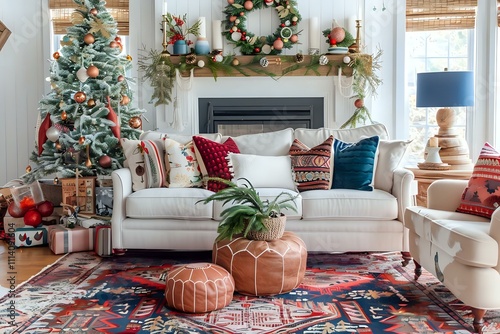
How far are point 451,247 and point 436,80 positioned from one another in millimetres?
2273

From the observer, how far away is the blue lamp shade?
456cm

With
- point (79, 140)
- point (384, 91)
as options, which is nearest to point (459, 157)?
point (384, 91)

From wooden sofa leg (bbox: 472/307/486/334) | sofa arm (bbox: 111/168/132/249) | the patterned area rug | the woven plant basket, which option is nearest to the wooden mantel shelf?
sofa arm (bbox: 111/168/132/249)

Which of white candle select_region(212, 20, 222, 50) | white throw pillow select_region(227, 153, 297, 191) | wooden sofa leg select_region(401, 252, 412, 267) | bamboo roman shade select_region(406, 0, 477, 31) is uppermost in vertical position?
bamboo roman shade select_region(406, 0, 477, 31)

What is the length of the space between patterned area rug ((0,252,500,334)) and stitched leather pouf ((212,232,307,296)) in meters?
0.07

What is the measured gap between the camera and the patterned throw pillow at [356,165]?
396 cm

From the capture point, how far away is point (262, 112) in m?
5.61

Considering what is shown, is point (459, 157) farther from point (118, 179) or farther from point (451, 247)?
point (118, 179)

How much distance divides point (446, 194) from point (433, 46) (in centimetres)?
278

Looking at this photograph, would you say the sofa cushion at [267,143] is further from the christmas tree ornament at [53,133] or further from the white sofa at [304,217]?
the christmas tree ornament at [53,133]

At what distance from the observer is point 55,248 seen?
4.13 metres

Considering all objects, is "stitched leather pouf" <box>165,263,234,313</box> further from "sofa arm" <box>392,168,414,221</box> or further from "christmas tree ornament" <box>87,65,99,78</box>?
"christmas tree ornament" <box>87,65,99,78</box>

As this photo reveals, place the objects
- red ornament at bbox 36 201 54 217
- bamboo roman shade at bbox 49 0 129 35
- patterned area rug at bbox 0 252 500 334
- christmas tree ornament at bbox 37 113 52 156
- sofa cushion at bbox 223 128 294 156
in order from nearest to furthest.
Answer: patterned area rug at bbox 0 252 500 334 < sofa cushion at bbox 223 128 294 156 < red ornament at bbox 36 201 54 217 < christmas tree ornament at bbox 37 113 52 156 < bamboo roman shade at bbox 49 0 129 35

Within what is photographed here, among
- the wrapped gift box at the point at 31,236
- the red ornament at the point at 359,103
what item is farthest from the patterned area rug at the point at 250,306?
the red ornament at the point at 359,103
